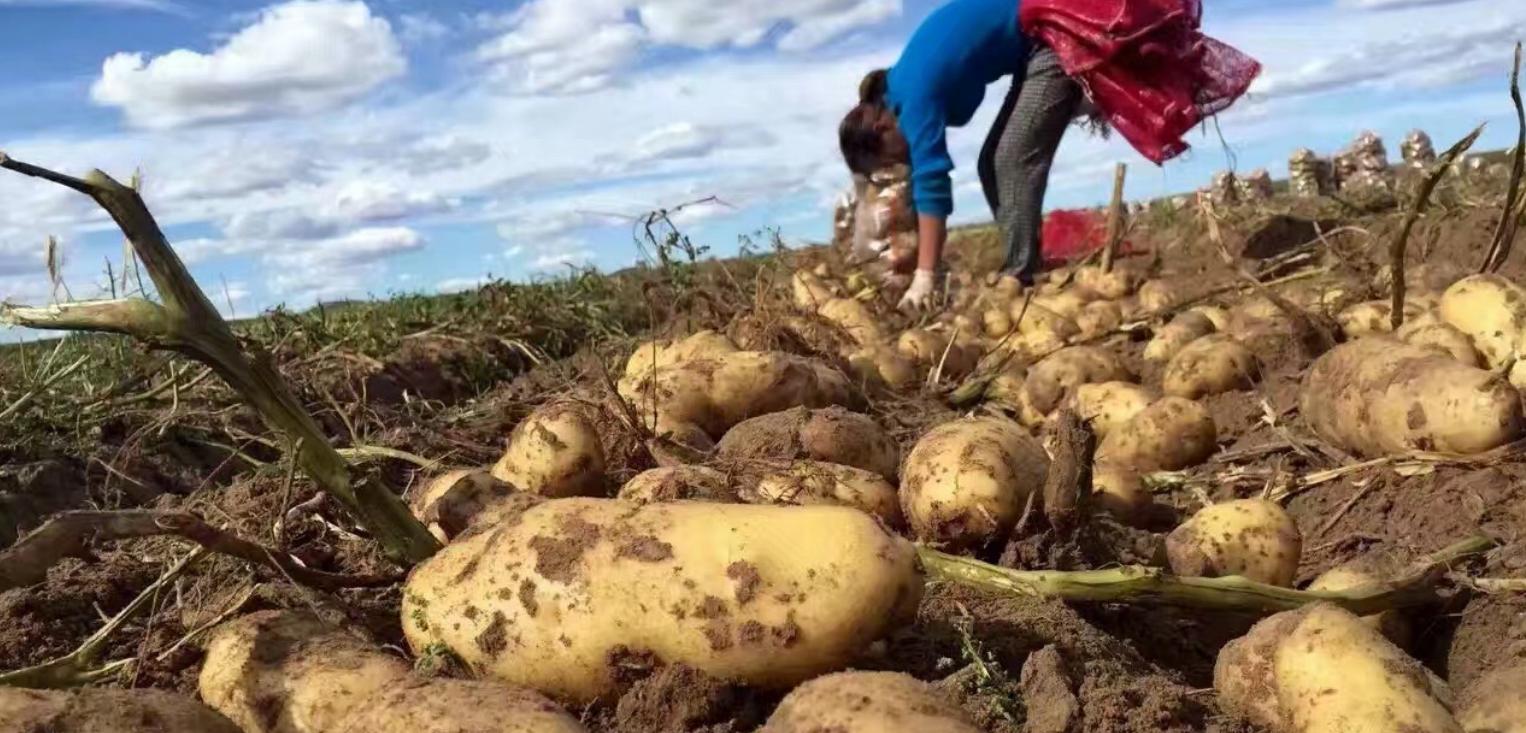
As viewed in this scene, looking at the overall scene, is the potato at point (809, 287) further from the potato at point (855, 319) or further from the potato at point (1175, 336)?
the potato at point (1175, 336)

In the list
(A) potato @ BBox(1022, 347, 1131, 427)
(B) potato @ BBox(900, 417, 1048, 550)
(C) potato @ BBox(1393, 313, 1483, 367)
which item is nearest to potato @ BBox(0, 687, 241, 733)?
(B) potato @ BBox(900, 417, 1048, 550)

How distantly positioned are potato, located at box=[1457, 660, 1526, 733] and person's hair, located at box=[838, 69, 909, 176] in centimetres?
523

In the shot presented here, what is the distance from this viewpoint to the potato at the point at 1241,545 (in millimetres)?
2217

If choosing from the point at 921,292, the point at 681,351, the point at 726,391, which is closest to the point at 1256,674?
the point at 726,391

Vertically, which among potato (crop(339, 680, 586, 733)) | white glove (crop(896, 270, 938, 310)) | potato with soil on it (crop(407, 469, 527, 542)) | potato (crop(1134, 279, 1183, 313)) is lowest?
potato (crop(339, 680, 586, 733))

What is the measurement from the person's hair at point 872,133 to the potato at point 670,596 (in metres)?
5.11

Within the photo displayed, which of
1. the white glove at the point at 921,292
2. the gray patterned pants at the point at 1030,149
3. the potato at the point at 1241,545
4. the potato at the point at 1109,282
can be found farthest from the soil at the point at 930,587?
the gray patterned pants at the point at 1030,149

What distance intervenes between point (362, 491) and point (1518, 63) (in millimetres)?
2473

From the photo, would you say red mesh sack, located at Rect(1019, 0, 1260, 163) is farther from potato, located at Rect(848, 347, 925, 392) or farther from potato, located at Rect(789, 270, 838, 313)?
potato, located at Rect(848, 347, 925, 392)

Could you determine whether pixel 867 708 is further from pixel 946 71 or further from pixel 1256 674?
pixel 946 71

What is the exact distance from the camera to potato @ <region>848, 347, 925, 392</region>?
362 centimetres

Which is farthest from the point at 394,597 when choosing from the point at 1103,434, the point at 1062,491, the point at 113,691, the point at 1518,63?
the point at 1518,63

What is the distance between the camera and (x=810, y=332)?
399 cm

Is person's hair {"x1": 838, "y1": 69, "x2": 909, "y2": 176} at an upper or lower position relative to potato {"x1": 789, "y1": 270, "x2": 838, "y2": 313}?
upper
